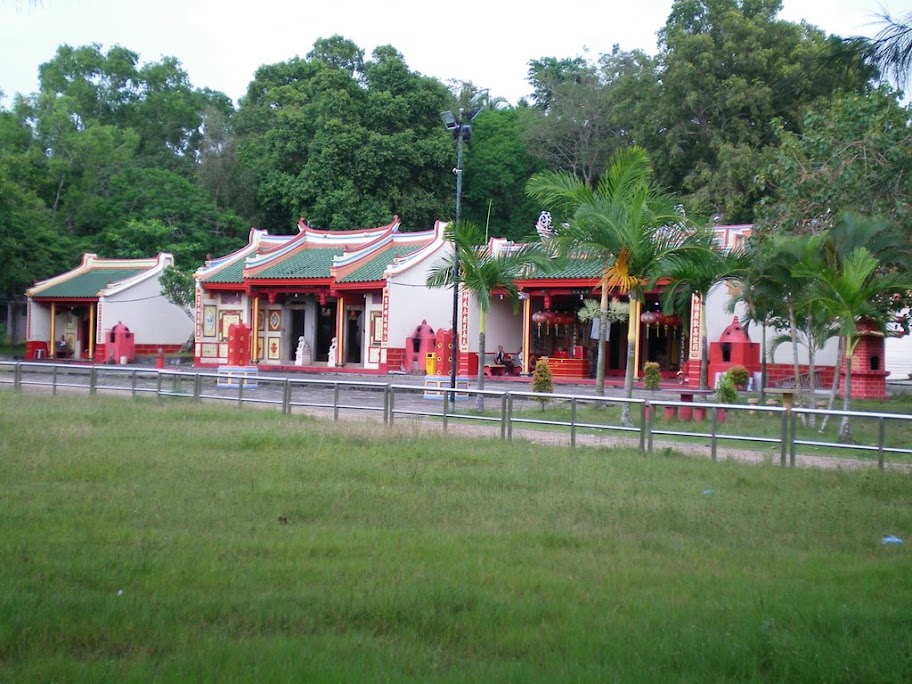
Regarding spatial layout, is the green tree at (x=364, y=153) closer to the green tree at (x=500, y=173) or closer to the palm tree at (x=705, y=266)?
the green tree at (x=500, y=173)

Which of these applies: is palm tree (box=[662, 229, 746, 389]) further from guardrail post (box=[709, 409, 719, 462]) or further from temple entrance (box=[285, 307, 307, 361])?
temple entrance (box=[285, 307, 307, 361])

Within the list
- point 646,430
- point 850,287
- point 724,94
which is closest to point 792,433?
point 646,430

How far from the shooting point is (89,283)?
5297cm

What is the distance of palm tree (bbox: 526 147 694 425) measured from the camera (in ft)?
70.9

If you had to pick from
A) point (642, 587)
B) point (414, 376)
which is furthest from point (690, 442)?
point (414, 376)

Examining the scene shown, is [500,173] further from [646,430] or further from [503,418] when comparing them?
[646,430]

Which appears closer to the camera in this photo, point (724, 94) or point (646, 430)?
point (646, 430)

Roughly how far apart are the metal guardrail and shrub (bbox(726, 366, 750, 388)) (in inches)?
98.0

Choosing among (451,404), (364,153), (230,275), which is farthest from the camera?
(364,153)

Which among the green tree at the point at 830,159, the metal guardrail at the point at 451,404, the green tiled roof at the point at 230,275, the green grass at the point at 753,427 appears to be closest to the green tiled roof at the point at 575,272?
the metal guardrail at the point at 451,404

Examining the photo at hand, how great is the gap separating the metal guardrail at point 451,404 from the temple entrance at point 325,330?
18.5 meters

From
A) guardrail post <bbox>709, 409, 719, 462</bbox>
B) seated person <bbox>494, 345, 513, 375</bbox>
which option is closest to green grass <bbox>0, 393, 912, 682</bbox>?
guardrail post <bbox>709, 409, 719, 462</bbox>

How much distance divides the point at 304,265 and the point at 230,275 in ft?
12.0

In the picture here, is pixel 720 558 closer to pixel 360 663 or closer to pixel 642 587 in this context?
pixel 642 587
